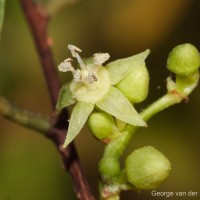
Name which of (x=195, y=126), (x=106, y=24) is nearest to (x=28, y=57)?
(x=106, y=24)

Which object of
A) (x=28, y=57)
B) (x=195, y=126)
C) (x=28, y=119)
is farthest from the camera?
(x=28, y=57)

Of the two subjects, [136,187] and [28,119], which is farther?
[28,119]

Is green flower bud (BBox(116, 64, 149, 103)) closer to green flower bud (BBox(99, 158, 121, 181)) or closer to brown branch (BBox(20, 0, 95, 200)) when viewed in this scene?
green flower bud (BBox(99, 158, 121, 181))

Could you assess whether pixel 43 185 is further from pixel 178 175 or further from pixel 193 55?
pixel 193 55

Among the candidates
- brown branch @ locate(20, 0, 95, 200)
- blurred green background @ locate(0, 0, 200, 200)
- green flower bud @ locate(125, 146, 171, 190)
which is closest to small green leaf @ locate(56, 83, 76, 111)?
brown branch @ locate(20, 0, 95, 200)

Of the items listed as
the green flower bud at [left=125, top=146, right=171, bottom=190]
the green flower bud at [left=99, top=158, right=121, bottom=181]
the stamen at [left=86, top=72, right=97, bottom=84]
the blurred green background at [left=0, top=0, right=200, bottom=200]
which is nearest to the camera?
the green flower bud at [left=125, top=146, right=171, bottom=190]
